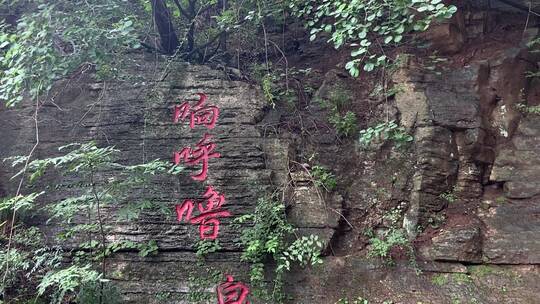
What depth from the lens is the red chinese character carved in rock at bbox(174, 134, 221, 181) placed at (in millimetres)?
5020

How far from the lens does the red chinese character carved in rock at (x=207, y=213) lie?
4.50 metres

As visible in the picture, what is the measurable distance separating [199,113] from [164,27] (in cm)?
159

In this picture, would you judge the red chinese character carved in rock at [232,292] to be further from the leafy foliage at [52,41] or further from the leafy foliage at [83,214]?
the leafy foliage at [52,41]

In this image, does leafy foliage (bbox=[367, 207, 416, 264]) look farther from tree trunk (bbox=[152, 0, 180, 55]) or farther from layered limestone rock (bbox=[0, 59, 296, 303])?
tree trunk (bbox=[152, 0, 180, 55])

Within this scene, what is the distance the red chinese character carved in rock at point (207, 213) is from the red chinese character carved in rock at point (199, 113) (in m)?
0.97

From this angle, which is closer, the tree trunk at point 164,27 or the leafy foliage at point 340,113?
the leafy foliage at point 340,113

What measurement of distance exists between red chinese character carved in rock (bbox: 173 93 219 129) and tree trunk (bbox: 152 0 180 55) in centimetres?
115

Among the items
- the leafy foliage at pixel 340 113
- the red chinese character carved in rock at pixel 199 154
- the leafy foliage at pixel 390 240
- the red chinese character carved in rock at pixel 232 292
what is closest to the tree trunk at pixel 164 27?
the red chinese character carved in rock at pixel 199 154

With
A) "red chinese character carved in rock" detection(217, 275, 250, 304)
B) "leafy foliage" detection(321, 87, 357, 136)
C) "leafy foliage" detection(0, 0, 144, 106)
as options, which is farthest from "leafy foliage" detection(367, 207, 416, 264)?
"leafy foliage" detection(0, 0, 144, 106)

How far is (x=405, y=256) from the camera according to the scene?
427 cm

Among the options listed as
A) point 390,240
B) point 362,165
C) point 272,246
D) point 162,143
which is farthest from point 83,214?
point 390,240

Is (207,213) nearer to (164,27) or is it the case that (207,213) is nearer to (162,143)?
(162,143)

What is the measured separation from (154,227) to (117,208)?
20.8 inches

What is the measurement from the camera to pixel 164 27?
605 cm
